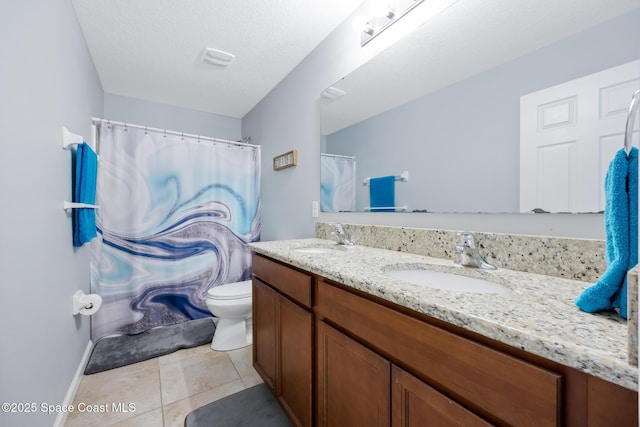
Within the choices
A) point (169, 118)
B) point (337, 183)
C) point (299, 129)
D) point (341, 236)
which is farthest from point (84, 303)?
point (169, 118)

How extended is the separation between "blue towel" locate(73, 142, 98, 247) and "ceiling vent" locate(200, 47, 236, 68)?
3.40ft

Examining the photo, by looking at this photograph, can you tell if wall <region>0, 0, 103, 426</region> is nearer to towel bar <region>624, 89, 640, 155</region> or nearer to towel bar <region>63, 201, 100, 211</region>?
towel bar <region>63, 201, 100, 211</region>

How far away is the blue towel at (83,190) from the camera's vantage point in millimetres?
1428

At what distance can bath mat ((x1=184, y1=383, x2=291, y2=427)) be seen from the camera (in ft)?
4.19

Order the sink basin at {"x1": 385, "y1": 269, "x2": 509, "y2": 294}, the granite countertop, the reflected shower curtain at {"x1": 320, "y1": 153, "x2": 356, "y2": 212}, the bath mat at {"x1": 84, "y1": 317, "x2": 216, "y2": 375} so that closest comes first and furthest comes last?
the granite countertop
the sink basin at {"x1": 385, "y1": 269, "x2": 509, "y2": 294}
the reflected shower curtain at {"x1": 320, "y1": 153, "x2": 356, "y2": 212}
the bath mat at {"x1": 84, "y1": 317, "x2": 216, "y2": 375}

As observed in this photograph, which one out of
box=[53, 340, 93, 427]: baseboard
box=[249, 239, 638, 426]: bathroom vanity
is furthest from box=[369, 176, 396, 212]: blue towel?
box=[53, 340, 93, 427]: baseboard

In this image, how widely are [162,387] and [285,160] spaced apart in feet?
5.77

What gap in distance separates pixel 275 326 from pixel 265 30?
1818mm

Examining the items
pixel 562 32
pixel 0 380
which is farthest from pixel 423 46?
pixel 0 380

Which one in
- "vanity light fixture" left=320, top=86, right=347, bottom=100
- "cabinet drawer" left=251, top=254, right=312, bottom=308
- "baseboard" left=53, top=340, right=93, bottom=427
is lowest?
"baseboard" left=53, top=340, right=93, bottom=427

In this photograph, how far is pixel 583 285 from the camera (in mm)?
722

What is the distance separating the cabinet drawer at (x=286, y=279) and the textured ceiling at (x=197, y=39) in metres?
1.46

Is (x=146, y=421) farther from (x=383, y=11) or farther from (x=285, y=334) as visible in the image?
(x=383, y=11)

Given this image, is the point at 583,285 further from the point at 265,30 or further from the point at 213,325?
the point at 213,325
